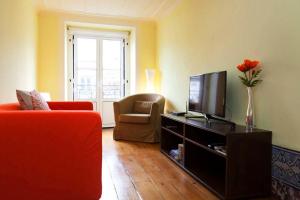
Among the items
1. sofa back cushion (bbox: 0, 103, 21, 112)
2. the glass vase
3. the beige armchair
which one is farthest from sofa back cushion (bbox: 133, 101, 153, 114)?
sofa back cushion (bbox: 0, 103, 21, 112)

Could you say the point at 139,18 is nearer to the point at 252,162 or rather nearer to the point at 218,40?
the point at 218,40

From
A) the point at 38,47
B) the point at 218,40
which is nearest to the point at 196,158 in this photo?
the point at 218,40

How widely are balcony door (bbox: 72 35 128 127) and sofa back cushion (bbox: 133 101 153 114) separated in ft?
3.76

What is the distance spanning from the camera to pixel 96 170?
1.65 meters

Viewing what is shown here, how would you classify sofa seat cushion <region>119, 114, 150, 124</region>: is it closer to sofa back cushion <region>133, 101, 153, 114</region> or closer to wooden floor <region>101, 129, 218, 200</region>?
sofa back cushion <region>133, 101, 153, 114</region>

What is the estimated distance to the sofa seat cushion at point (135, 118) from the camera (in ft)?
13.3

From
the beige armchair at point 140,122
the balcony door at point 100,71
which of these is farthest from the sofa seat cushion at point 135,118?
the balcony door at point 100,71

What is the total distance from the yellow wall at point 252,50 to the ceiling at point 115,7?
557mm

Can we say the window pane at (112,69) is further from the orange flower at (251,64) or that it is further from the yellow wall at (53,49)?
the orange flower at (251,64)

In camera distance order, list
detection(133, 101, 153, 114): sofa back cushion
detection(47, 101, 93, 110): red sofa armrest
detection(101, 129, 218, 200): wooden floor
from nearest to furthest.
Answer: detection(101, 129, 218, 200): wooden floor < detection(47, 101, 93, 110): red sofa armrest < detection(133, 101, 153, 114): sofa back cushion

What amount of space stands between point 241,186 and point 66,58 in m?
4.39

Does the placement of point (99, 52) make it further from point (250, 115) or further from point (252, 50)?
point (250, 115)

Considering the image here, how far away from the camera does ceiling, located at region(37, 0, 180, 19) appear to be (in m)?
4.34

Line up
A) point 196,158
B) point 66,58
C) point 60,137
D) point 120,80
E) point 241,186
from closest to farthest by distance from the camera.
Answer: point 60,137
point 241,186
point 196,158
point 66,58
point 120,80
